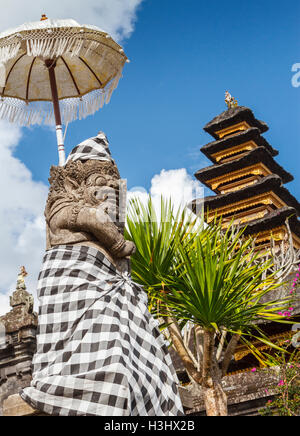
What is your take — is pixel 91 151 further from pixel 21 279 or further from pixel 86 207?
pixel 21 279

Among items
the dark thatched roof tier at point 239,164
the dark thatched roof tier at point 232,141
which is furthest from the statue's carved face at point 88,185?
the dark thatched roof tier at point 232,141

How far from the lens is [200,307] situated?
6711mm

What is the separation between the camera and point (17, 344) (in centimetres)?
1191

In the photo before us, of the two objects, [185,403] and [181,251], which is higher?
[181,251]

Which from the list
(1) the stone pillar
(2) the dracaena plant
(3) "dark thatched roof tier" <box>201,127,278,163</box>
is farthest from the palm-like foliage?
(3) "dark thatched roof tier" <box>201,127,278,163</box>

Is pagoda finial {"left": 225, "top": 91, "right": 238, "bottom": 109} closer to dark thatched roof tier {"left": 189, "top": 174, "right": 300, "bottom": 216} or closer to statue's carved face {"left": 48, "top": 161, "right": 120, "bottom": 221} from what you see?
dark thatched roof tier {"left": 189, "top": 174, "right": 300, "bottom": 216}

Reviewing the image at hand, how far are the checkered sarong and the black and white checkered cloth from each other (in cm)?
87

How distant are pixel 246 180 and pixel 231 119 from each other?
3.37 meters

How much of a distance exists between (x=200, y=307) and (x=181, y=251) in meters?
0.72

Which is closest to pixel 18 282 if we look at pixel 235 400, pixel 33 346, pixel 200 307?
pixel 33 346

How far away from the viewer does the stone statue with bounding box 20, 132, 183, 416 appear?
3334 millimetres

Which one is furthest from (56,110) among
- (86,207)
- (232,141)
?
(232,141)

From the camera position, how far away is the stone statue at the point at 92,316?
3.33 metres

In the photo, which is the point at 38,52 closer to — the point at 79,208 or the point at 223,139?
the point at 79,208
